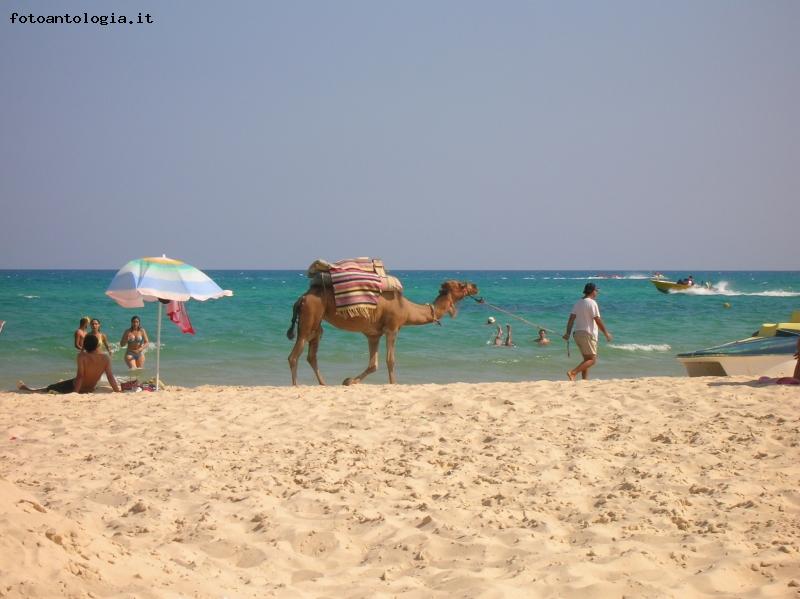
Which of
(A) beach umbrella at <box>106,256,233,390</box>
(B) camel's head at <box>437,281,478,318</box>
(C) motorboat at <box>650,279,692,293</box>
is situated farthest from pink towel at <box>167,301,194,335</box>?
(C) motorboat at <box>650,279,692,293</box>

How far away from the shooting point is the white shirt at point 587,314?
38.2 ft

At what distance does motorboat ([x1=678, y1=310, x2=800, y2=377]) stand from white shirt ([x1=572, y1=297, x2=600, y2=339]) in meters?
1.76

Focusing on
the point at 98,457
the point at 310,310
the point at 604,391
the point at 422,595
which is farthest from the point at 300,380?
the point at 422,595

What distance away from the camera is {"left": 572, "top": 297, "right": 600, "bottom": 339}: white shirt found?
458 inches

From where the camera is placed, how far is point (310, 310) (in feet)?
37.8

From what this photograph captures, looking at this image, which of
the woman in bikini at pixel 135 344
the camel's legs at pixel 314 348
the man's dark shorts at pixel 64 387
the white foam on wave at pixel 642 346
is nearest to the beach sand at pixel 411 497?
the man's dark shorts at pixel 64 387

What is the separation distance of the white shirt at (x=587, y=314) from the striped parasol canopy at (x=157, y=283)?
15.6 feet

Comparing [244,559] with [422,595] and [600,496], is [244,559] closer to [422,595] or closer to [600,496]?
[422,595]

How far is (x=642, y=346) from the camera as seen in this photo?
23.2m

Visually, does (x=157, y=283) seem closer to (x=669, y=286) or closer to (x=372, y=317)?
(x=372, y=317)

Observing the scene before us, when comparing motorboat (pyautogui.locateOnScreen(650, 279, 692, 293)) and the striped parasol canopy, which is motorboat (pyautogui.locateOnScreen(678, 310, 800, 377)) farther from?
motorboat (pyautogui.locateOnScreen(650, 279, 692, 293))

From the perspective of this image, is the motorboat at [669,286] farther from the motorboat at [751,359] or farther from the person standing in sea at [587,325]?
the person standing in sea at [587,325]

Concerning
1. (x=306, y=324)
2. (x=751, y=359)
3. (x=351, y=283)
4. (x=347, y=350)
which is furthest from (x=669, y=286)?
(x=306, y=324)

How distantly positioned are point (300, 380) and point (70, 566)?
12.1m
